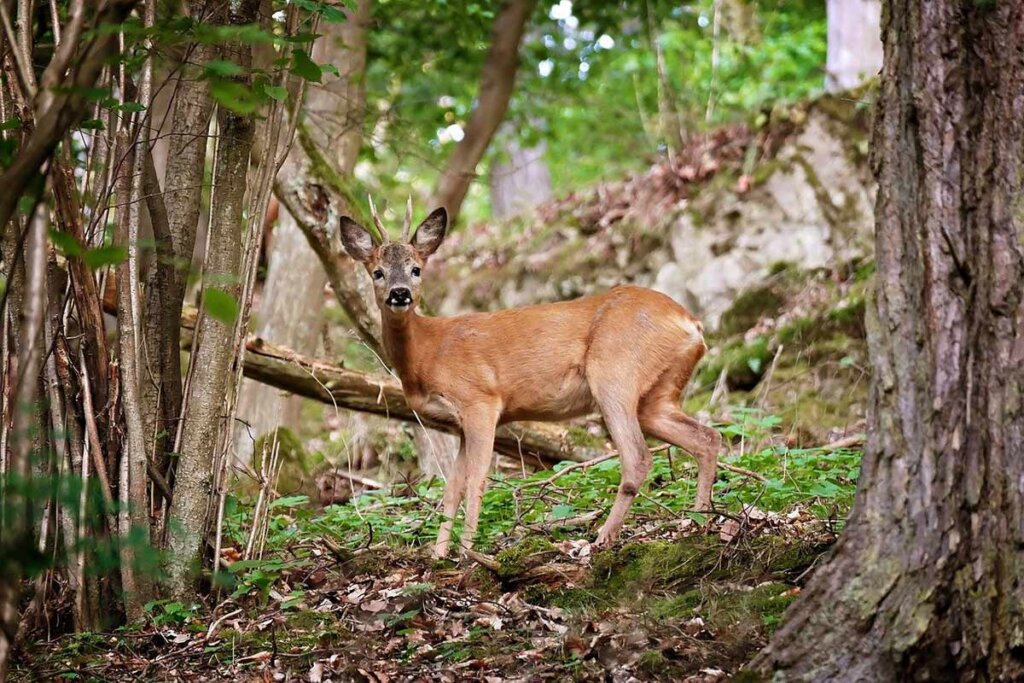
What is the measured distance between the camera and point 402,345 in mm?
7062

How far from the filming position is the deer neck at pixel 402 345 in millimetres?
7031

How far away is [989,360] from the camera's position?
346 cm

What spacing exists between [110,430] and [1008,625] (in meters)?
3.93

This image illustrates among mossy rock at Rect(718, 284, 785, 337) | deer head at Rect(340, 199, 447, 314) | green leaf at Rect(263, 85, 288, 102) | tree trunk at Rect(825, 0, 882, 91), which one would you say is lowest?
mossy rock at Rect(718, 284, 785, 337)

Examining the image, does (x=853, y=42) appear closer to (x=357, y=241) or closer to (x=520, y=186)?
(x=357, y=241)

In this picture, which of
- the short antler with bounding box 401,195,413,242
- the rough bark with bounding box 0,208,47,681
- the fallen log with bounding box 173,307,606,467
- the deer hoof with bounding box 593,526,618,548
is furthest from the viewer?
the fallen log with bounding box 173,307,606,467

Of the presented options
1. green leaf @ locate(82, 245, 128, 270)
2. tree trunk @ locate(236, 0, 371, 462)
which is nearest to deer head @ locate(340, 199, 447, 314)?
tree trunk @ locate(236, 0, 371, 462)

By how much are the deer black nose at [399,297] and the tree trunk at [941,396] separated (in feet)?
11.8

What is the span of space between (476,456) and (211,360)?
1.67m

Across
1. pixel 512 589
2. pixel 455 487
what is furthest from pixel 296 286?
pixel 512 589

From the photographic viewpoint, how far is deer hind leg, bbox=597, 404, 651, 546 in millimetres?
5746

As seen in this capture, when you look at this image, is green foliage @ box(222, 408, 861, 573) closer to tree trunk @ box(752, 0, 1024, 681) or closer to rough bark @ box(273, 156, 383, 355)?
rough bark @ box(273, 156, 383, 355)

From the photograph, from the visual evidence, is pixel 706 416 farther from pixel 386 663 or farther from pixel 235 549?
pixel 386 663

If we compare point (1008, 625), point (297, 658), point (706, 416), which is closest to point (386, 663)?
point (297, 658)
